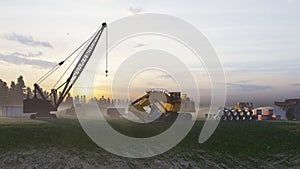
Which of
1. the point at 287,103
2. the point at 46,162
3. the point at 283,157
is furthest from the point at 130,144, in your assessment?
the point at 287,103

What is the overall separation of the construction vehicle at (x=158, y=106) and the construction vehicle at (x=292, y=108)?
2371 cm

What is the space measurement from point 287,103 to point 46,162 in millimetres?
51816

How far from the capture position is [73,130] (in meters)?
33.8

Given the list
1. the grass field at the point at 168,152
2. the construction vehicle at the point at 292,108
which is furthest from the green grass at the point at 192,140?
the construction vehicle at the point at 292,108

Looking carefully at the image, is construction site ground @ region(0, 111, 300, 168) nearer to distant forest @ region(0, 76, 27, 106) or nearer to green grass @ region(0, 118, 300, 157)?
green grass @ region(0, 118, 300, 157)

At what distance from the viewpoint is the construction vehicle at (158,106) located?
47350 millimetres

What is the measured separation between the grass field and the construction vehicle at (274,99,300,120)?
28.0 meters

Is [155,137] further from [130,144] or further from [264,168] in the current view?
[264,168]

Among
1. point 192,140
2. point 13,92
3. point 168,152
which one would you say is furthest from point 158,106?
point 13,92

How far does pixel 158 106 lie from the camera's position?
48562 millimetres

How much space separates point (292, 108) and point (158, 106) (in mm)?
29253

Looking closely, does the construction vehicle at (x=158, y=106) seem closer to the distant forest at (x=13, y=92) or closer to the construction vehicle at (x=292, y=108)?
the construction vehicle at (x=292, y=108)

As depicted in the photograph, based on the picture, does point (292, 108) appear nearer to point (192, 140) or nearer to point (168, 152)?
point (192, 140)

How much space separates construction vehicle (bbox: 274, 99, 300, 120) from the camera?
60.4 metres
